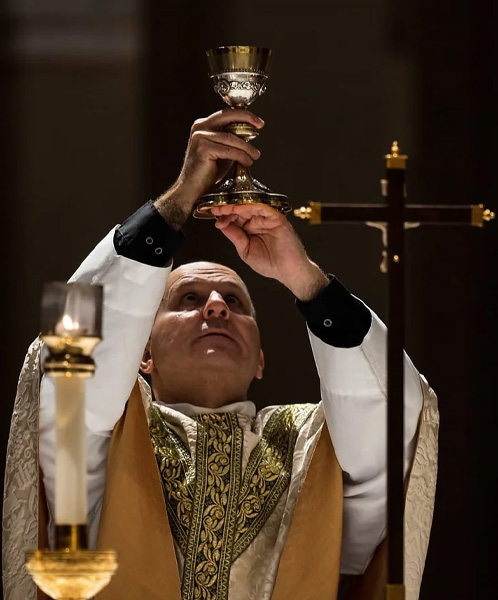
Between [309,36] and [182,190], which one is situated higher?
[309,36]

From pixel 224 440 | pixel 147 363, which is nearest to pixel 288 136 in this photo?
pixel 147 363

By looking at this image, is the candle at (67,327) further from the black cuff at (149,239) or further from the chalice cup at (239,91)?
the black cuff at (149,239)

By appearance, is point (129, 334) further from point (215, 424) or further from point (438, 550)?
point (438, 550)

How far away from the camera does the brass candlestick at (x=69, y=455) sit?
281 centimetres

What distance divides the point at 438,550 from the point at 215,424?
1250 millimetres

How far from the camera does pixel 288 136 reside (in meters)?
5.53

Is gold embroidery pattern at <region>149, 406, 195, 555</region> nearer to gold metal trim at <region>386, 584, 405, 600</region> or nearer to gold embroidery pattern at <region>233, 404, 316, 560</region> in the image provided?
gold embroidery pattern at <region>233, 404, 316, 560</region>

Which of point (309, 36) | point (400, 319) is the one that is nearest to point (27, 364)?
point (400, 319)

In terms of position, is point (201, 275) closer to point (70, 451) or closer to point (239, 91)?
point (239, 91)

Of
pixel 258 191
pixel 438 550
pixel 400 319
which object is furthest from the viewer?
pixel 438 550

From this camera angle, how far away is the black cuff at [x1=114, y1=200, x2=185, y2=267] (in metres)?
3.95

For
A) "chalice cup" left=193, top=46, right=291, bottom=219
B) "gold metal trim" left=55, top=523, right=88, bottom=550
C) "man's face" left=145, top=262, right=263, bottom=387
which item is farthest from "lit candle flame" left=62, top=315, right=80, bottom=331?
"man's face" left=145, top=262, right=263, bottom=387

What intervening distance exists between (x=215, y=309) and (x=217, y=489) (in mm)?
463

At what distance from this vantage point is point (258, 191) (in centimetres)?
379
